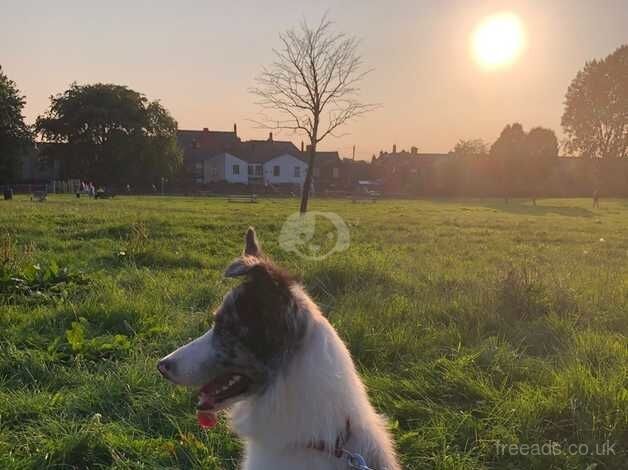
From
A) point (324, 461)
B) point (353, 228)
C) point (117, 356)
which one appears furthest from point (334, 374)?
point (353, 228)

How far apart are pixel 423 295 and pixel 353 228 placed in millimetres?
11675

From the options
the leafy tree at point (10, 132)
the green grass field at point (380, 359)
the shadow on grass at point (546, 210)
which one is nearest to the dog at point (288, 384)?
the green grass field at point (380, 359)

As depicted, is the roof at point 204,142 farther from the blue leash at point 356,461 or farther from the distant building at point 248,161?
the blue leash at point 356,461

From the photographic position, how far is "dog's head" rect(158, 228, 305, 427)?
2512 millimetres

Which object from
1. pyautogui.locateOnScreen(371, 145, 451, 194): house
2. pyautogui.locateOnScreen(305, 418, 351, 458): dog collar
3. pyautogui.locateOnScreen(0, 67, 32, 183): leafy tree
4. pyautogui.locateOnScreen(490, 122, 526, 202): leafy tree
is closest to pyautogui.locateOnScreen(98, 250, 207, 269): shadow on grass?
pyautogui.locateOnScreen(305, 418, 351, 458): dog collar

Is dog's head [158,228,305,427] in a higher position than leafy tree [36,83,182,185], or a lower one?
lower

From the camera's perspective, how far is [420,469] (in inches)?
139

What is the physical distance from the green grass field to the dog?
1149mm

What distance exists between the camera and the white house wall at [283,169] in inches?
3462

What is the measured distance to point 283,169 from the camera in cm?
8862

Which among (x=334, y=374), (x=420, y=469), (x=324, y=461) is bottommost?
(x=420, y=469)

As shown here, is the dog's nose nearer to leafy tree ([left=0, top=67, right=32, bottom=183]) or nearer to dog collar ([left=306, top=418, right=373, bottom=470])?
dog collar ([left=306, top=418, right=373, bottom=470])

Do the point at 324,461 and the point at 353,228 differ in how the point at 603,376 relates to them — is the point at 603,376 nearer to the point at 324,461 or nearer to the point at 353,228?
the point at 324,461

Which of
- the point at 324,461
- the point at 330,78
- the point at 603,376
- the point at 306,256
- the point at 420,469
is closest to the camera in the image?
the point at 324,461
